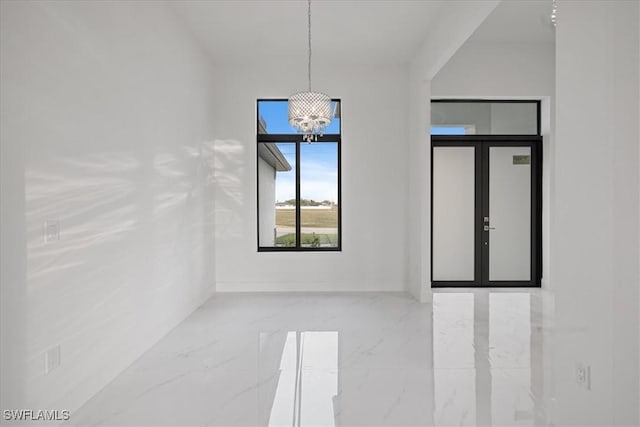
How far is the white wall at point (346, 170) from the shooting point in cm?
556

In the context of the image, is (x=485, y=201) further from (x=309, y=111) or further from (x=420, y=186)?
(x=309, y=111)

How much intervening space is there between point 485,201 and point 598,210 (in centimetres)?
421

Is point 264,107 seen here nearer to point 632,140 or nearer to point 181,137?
point 181,137

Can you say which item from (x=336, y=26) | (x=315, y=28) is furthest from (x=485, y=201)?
(x=315, y=28)

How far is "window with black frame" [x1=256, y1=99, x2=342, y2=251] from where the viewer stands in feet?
18.8

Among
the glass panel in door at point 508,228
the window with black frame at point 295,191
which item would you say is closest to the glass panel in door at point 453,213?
the glass panel in door at point 508,228

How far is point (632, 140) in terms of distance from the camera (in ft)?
5.27

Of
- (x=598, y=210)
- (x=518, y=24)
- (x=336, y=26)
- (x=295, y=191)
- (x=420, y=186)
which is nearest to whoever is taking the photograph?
(x=598, y=210)

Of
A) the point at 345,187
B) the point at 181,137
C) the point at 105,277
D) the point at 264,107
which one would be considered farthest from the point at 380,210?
the point at 105,277

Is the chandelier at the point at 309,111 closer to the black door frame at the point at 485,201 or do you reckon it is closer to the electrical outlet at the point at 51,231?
the electrical outlet at the point at 51,231

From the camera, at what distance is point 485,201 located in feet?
19.1

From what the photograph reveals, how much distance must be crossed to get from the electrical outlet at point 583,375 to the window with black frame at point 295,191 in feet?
12.9

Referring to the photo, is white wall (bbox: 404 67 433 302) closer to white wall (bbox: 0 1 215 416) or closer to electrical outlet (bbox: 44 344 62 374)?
white wall (bbox: 0 1 215 416)

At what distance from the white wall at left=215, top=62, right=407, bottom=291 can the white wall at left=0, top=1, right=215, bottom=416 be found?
141 cm
